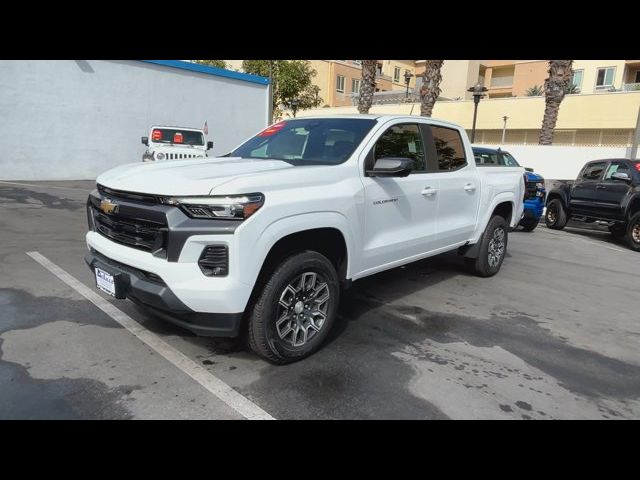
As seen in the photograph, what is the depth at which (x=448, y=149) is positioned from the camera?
5188 millimetres

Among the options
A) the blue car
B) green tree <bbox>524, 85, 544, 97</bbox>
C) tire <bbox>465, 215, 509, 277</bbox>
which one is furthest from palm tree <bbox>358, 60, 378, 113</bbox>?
green tree <bbox>524, 85, 544, 97</bbox>

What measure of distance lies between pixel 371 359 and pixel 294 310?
0.76m

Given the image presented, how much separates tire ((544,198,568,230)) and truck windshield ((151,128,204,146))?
1094 centimetres

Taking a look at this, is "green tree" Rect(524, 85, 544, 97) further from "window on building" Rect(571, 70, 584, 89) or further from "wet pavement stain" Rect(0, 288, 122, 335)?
"wet pavement stain" Rect(0, 288, 122, 335)

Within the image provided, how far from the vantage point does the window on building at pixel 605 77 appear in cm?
3662

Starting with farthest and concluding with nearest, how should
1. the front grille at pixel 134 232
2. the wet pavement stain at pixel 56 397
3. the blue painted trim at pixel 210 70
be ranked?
1. the blue painted trim at pixel 210 70
2. the front grille at pixel 134 232
3. the wet pavement stain at pixel 56 397

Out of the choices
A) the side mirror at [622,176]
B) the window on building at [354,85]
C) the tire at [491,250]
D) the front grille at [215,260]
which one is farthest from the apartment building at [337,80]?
the front grille at [215,260]

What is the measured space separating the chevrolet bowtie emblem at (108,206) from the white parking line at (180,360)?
1.10 meters

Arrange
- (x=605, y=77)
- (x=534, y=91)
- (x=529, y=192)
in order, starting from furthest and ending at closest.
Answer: (x=534, y=91)
(x=605, y=77)
(x=529, y=192)

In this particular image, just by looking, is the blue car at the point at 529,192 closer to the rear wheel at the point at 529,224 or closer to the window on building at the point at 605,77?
the rear wheel at the point at 529,224

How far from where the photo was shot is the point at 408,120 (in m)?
4.57

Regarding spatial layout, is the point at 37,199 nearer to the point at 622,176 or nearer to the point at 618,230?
the point at 622,176

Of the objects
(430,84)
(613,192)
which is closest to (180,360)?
(613,192)
